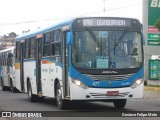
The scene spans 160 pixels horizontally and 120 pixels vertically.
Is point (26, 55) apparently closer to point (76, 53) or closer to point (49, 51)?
point (49, 51)

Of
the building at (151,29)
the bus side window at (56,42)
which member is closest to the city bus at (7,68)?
the building at (151,29)

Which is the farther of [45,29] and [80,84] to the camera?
[45,29]

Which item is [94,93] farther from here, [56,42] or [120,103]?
[56,42]

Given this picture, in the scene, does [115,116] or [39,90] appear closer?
[115,116]

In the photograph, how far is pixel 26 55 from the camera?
2273cm

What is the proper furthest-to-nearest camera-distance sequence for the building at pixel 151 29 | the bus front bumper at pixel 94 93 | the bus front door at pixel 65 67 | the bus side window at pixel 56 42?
the building at pixel 151 29 → the bus side window at pixel 56 42 → the bus front door at pixel 65 67 → the bus front bumper at pixel 94 93

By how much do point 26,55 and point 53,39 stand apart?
16.3ft

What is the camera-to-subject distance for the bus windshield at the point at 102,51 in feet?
51.5

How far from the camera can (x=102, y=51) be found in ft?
51.8

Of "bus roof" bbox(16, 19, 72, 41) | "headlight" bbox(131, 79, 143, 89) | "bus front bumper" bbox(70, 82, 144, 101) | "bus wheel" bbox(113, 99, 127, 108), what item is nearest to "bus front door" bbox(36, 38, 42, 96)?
"bus roof" bbox(16, 19, 72, 41)

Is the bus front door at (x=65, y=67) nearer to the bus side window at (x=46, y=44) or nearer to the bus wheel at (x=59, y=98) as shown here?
the bus wheel at (x=59, y=98)

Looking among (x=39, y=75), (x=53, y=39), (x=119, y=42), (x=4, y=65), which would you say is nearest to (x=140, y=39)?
(x=119, y=42)

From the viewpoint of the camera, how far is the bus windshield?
1570 cm

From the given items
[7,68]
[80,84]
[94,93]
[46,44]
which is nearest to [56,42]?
[46,44]
